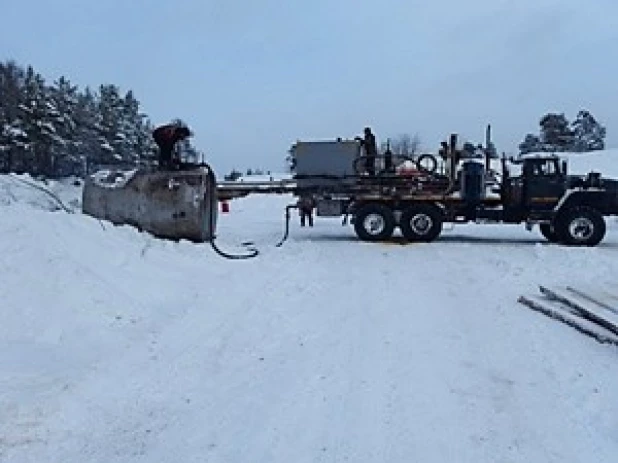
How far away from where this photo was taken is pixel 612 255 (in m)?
16.8

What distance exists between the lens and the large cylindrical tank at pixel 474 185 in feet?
65.4

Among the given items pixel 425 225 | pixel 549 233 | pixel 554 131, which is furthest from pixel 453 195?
pixel 554 131

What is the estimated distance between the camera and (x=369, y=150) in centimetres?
2081

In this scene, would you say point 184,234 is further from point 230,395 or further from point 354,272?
point 230,395

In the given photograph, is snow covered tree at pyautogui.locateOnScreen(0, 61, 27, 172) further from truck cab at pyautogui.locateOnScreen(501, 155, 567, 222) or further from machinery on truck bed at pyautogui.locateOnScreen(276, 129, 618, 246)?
truck cab at pyautogui.locateOnScreen(501, 155, 567, 222)

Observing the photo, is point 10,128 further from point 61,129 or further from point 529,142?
point 529,142

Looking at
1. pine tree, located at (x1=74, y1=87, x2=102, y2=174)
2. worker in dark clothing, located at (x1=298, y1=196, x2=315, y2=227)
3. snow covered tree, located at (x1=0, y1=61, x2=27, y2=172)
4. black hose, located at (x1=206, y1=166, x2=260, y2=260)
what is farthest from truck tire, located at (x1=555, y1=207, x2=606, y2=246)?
pine tree, located at (x1=74, y1=87, x2=102, y2=174)

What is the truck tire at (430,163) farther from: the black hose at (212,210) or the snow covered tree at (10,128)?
the snow covered tree at (10,128)

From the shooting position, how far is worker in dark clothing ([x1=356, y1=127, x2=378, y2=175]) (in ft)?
67.8

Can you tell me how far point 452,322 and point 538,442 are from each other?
4.01m

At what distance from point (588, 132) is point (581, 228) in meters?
86.9

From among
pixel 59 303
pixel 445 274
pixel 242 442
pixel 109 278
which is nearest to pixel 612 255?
pixel 445 274

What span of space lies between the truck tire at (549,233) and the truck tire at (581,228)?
19cm

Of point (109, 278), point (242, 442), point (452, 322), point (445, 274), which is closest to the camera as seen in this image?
point (242, 442)
